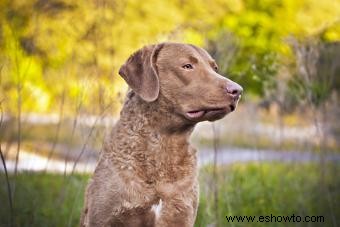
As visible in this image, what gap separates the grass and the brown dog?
3.96 ft

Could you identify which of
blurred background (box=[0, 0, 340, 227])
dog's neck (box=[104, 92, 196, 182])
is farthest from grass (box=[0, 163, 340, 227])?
dog's neck (box=[104, 92, 196, 182])

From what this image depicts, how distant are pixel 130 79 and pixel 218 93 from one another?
62 centimetres

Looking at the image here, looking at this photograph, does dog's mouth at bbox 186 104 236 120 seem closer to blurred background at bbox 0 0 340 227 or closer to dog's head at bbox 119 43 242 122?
dog's head at bbox 119 43 242 122

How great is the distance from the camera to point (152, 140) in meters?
4.11

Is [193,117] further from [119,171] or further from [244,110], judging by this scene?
[244,110]

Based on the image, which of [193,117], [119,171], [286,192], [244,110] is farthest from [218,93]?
[244,110]

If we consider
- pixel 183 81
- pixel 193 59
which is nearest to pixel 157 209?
pixel 183 81

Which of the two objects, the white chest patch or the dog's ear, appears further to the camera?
the dog's ear

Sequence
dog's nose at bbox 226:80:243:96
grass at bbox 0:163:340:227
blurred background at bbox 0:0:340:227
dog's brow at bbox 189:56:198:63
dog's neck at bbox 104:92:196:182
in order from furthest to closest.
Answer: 1. grass at bbox 0:163:340:227
2. blurred background at bbox 0:0:340:227
3. dog's brow at bbox 189:56:198:63
4. dog's neck at bbox 104:92:196:182
5. dog's nose at bbox 226:80:243:96

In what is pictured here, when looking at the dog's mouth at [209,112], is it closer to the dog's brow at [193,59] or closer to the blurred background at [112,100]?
the dog's brow at [193,59]

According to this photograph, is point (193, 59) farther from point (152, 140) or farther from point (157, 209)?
point (157, 209)

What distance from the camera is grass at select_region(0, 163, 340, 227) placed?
5610 mm

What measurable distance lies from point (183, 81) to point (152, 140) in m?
0.44

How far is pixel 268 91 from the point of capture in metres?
7.40
